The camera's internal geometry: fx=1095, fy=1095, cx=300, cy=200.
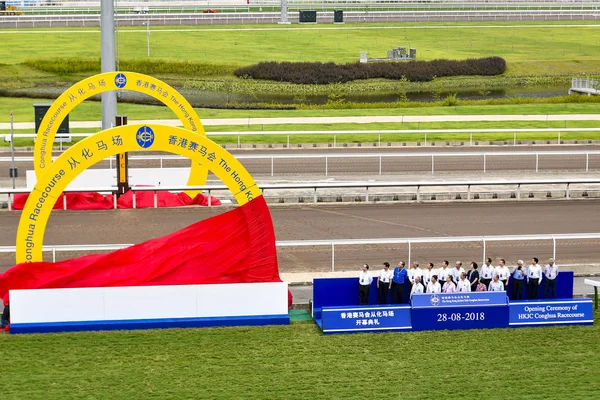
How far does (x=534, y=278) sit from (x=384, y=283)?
251 cm

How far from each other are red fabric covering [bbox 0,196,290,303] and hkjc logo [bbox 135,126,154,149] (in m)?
1.58

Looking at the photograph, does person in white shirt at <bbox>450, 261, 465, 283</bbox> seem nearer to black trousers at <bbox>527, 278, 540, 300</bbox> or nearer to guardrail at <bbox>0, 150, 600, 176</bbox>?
black trousers at <bbox>527, 278, 540, 300</bbox>

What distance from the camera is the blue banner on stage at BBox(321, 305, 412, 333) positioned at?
54.0 ft

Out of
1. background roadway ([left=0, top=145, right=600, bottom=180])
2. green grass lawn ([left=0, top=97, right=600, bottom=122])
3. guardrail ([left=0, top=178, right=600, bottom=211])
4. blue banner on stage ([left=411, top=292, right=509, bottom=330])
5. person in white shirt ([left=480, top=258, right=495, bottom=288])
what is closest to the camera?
blue banner on stage ([left=411, top=292, right=509, bottom=330])

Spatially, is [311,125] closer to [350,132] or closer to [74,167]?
[350,132]

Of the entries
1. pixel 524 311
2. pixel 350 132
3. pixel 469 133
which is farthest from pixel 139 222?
pixel 469 133

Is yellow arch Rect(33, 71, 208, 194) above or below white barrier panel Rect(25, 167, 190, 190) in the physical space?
above

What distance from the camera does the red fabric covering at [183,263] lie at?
1675 cm

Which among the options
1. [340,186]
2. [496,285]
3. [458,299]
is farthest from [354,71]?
[458,299]

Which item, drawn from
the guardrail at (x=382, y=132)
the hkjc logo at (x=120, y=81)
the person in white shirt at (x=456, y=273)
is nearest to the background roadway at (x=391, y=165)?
the guardrail at (x=382, y=132)

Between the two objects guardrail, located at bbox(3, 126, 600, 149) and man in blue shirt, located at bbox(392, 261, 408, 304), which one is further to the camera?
guardrail, located at bbox(3, 126, 600, 149)

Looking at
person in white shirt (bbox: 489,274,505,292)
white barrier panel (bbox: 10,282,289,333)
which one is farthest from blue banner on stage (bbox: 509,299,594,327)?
white barrier panel (bbox: 10,282,289,333)

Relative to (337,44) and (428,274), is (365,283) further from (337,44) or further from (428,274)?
(337,44)

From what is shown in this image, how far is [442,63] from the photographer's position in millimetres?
65062
